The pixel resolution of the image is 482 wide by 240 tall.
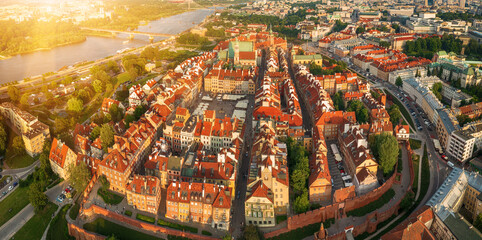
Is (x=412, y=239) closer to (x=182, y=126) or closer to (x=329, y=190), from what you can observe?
(x=329, y=190)

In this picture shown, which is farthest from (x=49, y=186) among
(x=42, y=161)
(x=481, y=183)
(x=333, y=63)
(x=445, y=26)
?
(x=445, y=26)

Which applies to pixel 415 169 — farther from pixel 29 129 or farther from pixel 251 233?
pixel 29 129

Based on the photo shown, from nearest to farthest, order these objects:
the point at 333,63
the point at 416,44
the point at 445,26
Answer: the point at 333,63 → the point at 416,44 → the point at 445,26

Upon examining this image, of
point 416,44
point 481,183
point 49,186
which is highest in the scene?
point 416,44

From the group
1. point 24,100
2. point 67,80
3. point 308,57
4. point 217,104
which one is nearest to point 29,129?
point 24,100

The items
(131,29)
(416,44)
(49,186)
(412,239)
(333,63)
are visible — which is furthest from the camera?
(131,29)

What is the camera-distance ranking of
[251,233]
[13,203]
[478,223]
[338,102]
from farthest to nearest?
1. [338,102]
2. [13,203]
3. [478,223]
4. [251,233]
